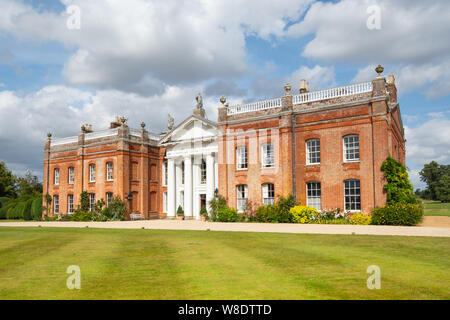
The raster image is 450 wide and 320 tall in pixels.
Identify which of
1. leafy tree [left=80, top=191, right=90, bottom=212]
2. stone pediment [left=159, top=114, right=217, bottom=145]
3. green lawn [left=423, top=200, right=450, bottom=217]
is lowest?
green lawn [left=423, top=200, right=450, bottom=217]

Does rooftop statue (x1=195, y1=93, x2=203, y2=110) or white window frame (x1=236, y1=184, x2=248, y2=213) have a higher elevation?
rooftop statue (x1=195, y1=93, x2=203, y2=110)

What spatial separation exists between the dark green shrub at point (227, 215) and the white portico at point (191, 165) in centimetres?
317

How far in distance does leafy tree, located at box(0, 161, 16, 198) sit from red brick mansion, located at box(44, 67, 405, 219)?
15361 mm

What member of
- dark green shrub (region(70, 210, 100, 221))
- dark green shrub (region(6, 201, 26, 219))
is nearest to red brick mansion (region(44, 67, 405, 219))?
dark green shrub (region(70, 210, 100, 221))

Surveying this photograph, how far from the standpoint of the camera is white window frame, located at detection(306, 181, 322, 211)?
24.1 m

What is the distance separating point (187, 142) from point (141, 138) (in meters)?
4.84

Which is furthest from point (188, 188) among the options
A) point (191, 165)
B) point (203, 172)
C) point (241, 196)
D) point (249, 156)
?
point (249, 156)

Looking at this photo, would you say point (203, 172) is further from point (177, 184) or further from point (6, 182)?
point (6, 182)

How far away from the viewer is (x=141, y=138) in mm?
33906

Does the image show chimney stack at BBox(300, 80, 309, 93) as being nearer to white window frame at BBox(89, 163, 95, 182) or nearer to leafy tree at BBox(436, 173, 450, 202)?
white window frame at BBox(89, 163, 95, 182)

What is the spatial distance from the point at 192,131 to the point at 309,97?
438 inches

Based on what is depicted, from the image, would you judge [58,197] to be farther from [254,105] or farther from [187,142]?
[254,105]

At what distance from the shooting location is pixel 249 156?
2678 cm
